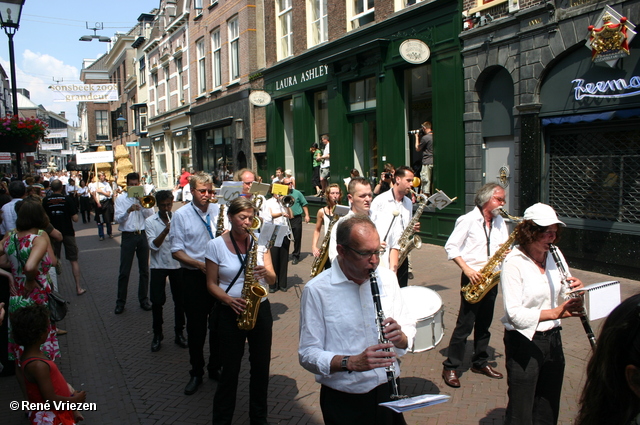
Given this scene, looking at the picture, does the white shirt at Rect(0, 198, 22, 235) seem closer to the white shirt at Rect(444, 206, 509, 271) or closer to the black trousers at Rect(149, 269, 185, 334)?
the black trousers at Rect(149, 269, 185, 334)

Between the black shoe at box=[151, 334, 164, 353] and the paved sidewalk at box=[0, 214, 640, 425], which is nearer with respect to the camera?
the paved sidewalk at box=[0, 214, 640, 425]

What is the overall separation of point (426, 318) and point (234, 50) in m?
20.6

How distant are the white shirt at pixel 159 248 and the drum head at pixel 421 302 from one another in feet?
10.4

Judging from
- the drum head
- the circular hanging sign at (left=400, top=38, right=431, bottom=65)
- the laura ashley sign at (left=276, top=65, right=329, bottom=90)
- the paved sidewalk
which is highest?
the laura ashley sign at (left=276, top=65, right=329, bottom=90)

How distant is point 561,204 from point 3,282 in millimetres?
8886

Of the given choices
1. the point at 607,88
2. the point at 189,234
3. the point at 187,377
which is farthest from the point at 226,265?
the point at 607,88

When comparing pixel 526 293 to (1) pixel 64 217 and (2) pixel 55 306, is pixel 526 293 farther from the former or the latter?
(1) pixel 64 217

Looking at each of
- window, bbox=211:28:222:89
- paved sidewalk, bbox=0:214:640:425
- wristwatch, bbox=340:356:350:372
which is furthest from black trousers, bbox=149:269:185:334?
window, bbox=211:28:222:89

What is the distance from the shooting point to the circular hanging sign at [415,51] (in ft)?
37.7

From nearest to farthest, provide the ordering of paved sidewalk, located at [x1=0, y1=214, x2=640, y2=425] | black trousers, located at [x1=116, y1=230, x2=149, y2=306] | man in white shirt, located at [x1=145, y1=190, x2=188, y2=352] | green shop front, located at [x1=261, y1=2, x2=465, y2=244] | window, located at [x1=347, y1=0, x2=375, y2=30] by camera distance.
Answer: paved sidewalk, located at [x1=0, y1=214, x2=640, y2=425] → man in white shirt, located at [x1=145, y1=190, x2=188, y2=352] → black trousers, located at [x1=116, y1=230, x2=149, y2=306] → green shop front, located at [x1=261, y1=2, x2=465, y2=244] → window, located at [x1=347, y1=0, x2=375, y2=30]

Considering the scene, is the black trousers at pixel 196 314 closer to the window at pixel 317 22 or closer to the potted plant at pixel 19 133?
the potted plant at pixel 19 133

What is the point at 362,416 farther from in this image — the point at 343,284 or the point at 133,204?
the point at 133,204

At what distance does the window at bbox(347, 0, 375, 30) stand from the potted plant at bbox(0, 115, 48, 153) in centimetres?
876

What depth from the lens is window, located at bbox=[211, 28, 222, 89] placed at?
2406 cm
